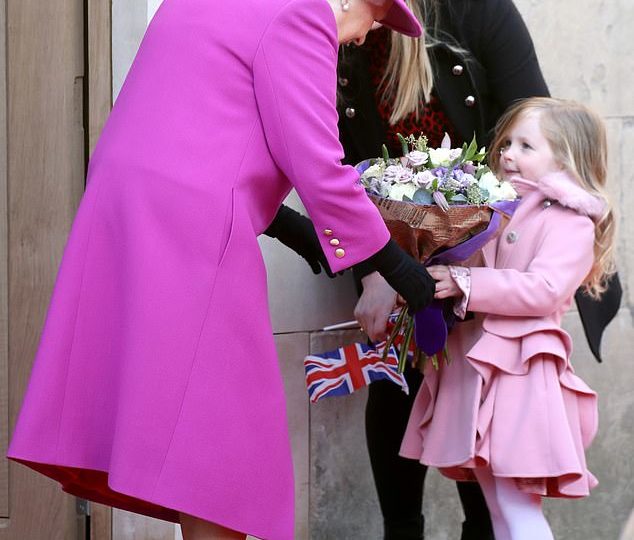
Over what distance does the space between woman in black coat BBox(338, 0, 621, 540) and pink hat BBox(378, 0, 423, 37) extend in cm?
73

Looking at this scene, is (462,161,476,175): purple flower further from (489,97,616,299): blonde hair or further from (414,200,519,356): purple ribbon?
(489,97,616,299): blonde hair

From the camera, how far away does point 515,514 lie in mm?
3568

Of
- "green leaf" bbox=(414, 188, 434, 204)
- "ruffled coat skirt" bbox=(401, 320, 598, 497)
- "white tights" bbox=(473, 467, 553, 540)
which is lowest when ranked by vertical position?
"white tights" bbox=(473, 467, 553, 540)

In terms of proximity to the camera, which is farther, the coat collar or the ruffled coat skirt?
the coat collar

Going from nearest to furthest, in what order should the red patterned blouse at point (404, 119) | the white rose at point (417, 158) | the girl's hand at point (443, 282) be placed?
the white rose at point (417, 158) → the girl's hand at point (443, 282) → the red patterned blouse at point (404, 119)

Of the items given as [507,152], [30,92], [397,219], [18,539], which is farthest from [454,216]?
[18,539]

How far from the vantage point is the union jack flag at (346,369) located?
401 cm

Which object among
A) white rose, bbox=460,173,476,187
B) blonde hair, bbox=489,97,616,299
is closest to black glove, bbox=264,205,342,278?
white rose, bbox=460,173,476,187

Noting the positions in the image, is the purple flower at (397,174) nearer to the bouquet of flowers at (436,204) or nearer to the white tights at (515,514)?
the bouquet of flowers at (436,204)

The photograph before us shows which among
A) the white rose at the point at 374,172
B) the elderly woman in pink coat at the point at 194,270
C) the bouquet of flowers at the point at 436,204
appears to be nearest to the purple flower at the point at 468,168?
the bouquet of flowers at the point at 436,204

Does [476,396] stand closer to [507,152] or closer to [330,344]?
[507,152]

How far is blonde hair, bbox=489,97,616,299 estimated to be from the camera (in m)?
3.81

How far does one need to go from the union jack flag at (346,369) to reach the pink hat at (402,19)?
115cm

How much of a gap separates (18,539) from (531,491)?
1.72m
